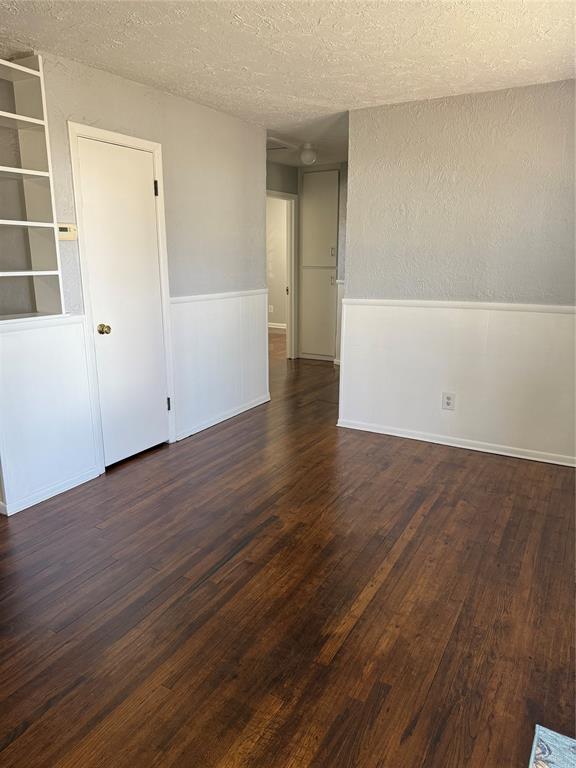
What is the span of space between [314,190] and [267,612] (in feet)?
18.7

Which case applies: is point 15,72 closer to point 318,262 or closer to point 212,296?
point 212,296

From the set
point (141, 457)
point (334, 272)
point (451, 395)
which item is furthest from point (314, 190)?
point (141, 457)

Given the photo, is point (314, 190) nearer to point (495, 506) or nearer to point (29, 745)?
point (495, 506)

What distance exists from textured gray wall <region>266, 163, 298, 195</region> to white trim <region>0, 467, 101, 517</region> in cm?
423

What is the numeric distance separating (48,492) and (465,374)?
114 inches

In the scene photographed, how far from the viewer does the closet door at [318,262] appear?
6602 mm

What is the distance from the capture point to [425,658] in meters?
1.85

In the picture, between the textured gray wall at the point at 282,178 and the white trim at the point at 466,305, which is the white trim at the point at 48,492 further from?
the textured gray wall at the point at 282,178

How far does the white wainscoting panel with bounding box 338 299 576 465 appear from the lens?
11.6 ft

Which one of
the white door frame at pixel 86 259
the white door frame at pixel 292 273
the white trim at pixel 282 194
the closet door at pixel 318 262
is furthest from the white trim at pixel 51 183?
the closet door at pixel 318 262

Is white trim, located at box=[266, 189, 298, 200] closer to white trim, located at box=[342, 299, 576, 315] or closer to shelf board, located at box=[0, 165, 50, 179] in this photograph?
white trim, located at box=[342, 299, 576, 315]

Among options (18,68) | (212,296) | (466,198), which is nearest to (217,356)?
(212,296)

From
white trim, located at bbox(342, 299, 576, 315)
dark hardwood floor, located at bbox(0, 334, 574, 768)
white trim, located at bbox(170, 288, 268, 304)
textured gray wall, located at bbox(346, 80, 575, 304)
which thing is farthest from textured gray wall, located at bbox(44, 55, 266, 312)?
dark hardwood floor, located at bbox(0, 334, 574, 768)

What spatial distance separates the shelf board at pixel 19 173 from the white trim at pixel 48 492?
1738mm
